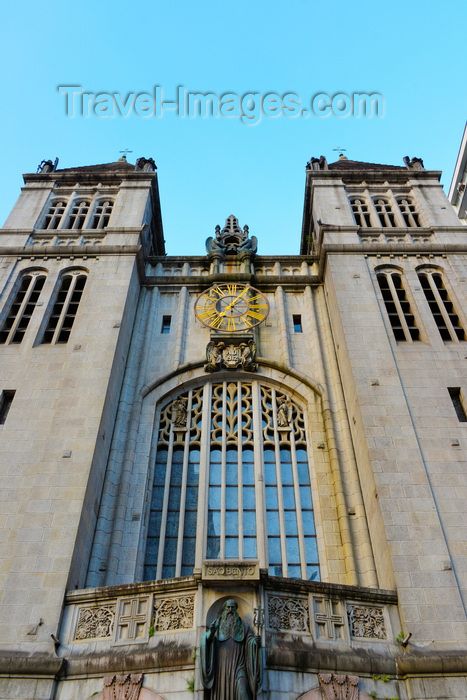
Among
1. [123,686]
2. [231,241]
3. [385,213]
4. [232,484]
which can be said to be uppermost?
[385,213]

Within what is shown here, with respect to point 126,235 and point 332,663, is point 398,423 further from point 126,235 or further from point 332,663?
point 126,235

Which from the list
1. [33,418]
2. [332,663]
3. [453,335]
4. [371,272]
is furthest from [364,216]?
[332,663]

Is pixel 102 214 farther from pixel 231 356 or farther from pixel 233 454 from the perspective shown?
pixel 233 454

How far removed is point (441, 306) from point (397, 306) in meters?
1.71

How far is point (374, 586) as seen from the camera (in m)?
15.2

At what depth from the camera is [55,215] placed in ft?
92.9

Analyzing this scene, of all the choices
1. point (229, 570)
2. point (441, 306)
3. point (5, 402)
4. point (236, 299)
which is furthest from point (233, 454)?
point (441, 306)

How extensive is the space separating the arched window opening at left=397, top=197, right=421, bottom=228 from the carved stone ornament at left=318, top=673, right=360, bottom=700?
21018 millimetres

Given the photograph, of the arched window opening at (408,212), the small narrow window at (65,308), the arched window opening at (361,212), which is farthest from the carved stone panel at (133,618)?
the arched window opening at (408,212)

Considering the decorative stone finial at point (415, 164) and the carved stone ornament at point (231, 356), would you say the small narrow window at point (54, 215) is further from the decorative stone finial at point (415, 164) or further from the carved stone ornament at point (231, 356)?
the decorative stone finial at point (415, 164)

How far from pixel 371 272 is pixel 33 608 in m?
17.0

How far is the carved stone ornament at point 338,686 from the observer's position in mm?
12039

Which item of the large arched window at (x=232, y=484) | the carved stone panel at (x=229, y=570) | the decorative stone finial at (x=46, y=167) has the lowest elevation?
the carved stone panel at (x=229, y=570)

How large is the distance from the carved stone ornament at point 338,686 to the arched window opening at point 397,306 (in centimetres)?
1187
